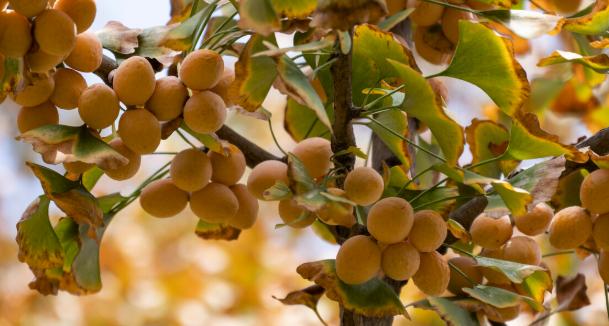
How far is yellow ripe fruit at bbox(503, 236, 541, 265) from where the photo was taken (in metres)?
0.70

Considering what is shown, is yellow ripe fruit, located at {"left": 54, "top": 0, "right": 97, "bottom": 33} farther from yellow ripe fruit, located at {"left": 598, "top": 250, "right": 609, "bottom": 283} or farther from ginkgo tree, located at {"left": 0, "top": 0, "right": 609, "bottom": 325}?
yellow ripe fruit, located at {"left": 598, "top": 250, "right": 609, "bottom": 283}

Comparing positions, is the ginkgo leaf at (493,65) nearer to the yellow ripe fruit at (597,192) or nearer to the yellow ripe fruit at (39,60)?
the yellow ripe fruit at (597,192)

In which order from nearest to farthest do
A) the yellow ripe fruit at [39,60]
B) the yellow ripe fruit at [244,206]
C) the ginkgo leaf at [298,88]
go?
1. the ginkgo leaf at [298,88]
2. the yellow ripe fruit at [39,60]
3. the yellow ripe fruit at [244,206]

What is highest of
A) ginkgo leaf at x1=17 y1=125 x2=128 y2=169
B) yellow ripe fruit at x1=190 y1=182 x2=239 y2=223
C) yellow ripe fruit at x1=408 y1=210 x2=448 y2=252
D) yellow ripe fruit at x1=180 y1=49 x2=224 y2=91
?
yellow ripe fruit at x1=180 y1=49 x2=224 y2=91

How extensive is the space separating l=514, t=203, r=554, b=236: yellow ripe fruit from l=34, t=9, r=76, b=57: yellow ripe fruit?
1.16 ft

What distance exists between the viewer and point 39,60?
583 millimetres

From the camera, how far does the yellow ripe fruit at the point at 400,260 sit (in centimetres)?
59

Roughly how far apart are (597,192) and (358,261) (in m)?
0.18

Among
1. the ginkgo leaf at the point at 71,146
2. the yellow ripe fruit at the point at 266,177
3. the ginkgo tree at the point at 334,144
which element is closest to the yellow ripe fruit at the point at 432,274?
the ginkgo tree at the point at 334,144

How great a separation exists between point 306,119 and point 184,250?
1298mm

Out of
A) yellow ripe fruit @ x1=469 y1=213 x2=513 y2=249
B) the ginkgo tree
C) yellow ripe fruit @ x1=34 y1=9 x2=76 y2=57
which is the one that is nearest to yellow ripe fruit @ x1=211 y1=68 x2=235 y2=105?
the ginkgo tree

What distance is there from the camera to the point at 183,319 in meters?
1.66

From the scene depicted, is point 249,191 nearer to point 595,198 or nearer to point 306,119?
point 306,119

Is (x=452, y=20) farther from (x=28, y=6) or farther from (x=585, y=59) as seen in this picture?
(x=28, y=6)
